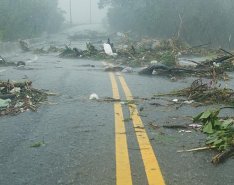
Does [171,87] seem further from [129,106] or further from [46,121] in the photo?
[46,121]

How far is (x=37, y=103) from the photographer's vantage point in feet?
29.9

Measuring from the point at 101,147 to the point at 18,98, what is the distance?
3993 millimetres

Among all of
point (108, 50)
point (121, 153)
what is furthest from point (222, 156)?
point (108, 50)

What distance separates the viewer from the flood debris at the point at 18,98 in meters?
8.43

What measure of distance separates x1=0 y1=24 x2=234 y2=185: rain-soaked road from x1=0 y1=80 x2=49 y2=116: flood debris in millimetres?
277

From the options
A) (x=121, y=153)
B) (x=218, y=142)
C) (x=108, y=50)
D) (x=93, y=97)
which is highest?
(x=218, y=142)

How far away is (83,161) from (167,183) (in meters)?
1.18

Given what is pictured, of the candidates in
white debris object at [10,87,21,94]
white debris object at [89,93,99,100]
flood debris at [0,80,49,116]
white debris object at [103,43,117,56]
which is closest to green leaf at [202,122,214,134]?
flood debris at [0,80,49,116]

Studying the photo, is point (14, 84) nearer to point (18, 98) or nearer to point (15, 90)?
point (15, 90)

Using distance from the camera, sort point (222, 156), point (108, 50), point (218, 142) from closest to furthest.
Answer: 1. point (222, 156)
2. point (218, 142)
3. point (108, 50)

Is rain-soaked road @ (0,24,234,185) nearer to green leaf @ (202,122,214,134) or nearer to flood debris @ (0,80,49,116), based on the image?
green leaf @ (202,122,214,134)

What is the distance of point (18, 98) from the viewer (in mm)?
9250

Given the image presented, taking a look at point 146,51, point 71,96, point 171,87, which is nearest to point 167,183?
point 71,96

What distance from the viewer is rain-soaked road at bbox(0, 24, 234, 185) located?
4633 mm
